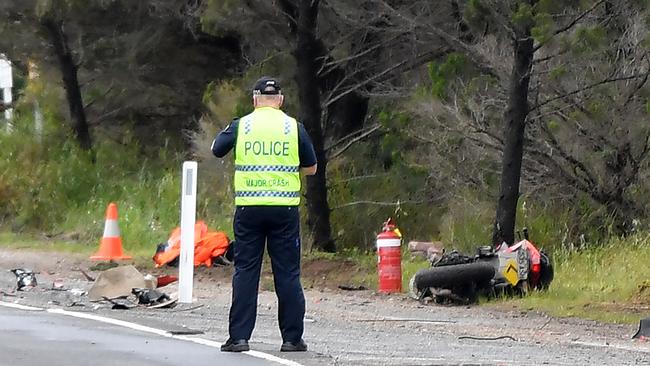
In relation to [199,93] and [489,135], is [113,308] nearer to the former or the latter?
[489,135]

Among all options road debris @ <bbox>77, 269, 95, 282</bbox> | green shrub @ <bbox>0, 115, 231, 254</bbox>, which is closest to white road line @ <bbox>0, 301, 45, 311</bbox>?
road debris @ <bbox>77, 269, 95, 282</bbox>

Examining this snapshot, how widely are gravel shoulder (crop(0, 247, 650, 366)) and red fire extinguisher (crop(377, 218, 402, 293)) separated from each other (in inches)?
9.9

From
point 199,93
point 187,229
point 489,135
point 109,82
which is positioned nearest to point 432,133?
point 489,135

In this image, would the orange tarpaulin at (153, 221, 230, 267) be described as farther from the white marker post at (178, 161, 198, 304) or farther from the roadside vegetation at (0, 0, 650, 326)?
the white marker post at (178, 161, 198, 304)

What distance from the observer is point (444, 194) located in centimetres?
2077

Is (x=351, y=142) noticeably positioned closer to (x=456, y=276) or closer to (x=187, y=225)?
(x=456, y=276)

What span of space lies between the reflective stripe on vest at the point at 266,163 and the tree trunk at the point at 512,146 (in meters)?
8.01

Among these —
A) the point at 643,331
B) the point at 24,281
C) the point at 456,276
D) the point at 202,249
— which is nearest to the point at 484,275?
the point at 456,276

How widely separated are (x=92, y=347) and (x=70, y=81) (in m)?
20.0

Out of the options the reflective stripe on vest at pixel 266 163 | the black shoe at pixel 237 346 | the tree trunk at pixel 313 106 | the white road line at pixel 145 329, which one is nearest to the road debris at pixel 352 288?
the tree trunk at pixel 313 106

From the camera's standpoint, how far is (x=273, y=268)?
894 centimetres

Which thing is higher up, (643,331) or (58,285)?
(58,285)

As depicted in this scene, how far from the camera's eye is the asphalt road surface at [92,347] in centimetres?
845

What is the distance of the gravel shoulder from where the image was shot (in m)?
9.16
